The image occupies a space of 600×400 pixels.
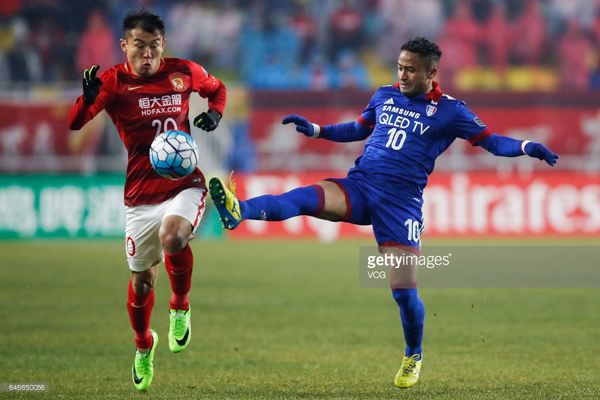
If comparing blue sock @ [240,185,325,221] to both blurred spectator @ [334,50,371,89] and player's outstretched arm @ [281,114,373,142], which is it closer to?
player's outstretched arm @ [281,114,373,142]

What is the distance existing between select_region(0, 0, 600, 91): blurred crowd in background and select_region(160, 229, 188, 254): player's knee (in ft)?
48.8

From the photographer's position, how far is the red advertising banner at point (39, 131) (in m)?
18.2

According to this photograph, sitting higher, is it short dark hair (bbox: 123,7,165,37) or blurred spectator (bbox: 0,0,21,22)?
blurred spectator (bbox: 0,0,21,22)

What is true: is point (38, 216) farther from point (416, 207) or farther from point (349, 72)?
point (416, 207)

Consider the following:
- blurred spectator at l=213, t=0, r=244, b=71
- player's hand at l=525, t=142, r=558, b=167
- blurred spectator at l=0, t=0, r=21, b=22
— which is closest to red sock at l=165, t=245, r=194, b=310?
player's hand at l=525, t=142, r=558, b=167

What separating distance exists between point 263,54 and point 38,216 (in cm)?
738

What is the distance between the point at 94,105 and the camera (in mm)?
5332

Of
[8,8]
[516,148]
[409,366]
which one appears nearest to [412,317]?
[409,366]

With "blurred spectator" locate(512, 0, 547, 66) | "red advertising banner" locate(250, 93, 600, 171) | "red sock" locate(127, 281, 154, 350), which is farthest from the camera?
"blurred spectator" locate(512, 0, 547, 66)

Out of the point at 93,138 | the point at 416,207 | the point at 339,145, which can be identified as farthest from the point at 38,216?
the point at 416,207

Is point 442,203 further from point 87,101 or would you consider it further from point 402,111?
point 87,101

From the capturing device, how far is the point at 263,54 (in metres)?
20.8

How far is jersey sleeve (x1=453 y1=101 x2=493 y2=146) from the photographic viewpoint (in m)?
5.62
